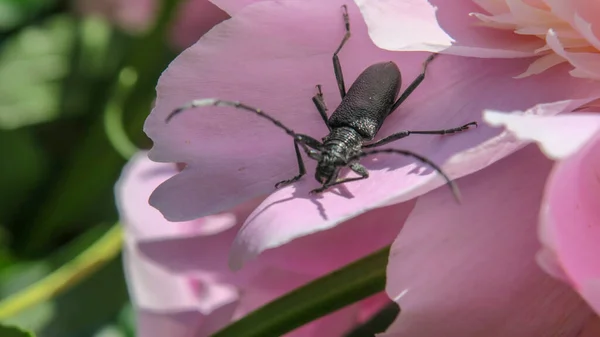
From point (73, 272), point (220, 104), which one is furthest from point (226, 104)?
point (73, 272)

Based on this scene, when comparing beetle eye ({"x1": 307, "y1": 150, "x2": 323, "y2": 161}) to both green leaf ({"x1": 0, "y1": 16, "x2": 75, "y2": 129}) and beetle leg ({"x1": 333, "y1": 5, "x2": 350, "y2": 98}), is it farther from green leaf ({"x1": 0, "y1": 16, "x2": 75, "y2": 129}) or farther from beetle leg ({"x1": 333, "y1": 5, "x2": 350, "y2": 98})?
green leaf ({"x1": 0, "y1": 16, "x2": 75, "y2": 129})

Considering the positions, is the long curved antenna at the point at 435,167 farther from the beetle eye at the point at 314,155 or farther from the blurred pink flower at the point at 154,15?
the blurred pink flower at the point at 154,15

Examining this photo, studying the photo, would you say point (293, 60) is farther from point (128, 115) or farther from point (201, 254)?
point (128, 115)

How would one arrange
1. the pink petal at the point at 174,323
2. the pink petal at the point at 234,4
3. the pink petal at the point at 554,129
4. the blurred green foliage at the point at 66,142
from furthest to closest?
the blurred green foliage at the point at 66,142, the pink petal at the point at 174,323, the pink petal at the point at 234,4, the pink petal at the point at 554,129

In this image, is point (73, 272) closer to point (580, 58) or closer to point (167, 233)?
point (167, 233)

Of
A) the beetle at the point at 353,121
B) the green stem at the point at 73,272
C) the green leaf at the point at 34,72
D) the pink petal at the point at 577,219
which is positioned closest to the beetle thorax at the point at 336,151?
the beetle at the point at 353,121

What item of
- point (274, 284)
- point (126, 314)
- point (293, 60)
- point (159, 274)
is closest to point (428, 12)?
point (293, 60)

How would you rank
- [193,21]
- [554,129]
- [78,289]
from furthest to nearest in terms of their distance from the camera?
[193,21] → [78,289] → [554,129]
